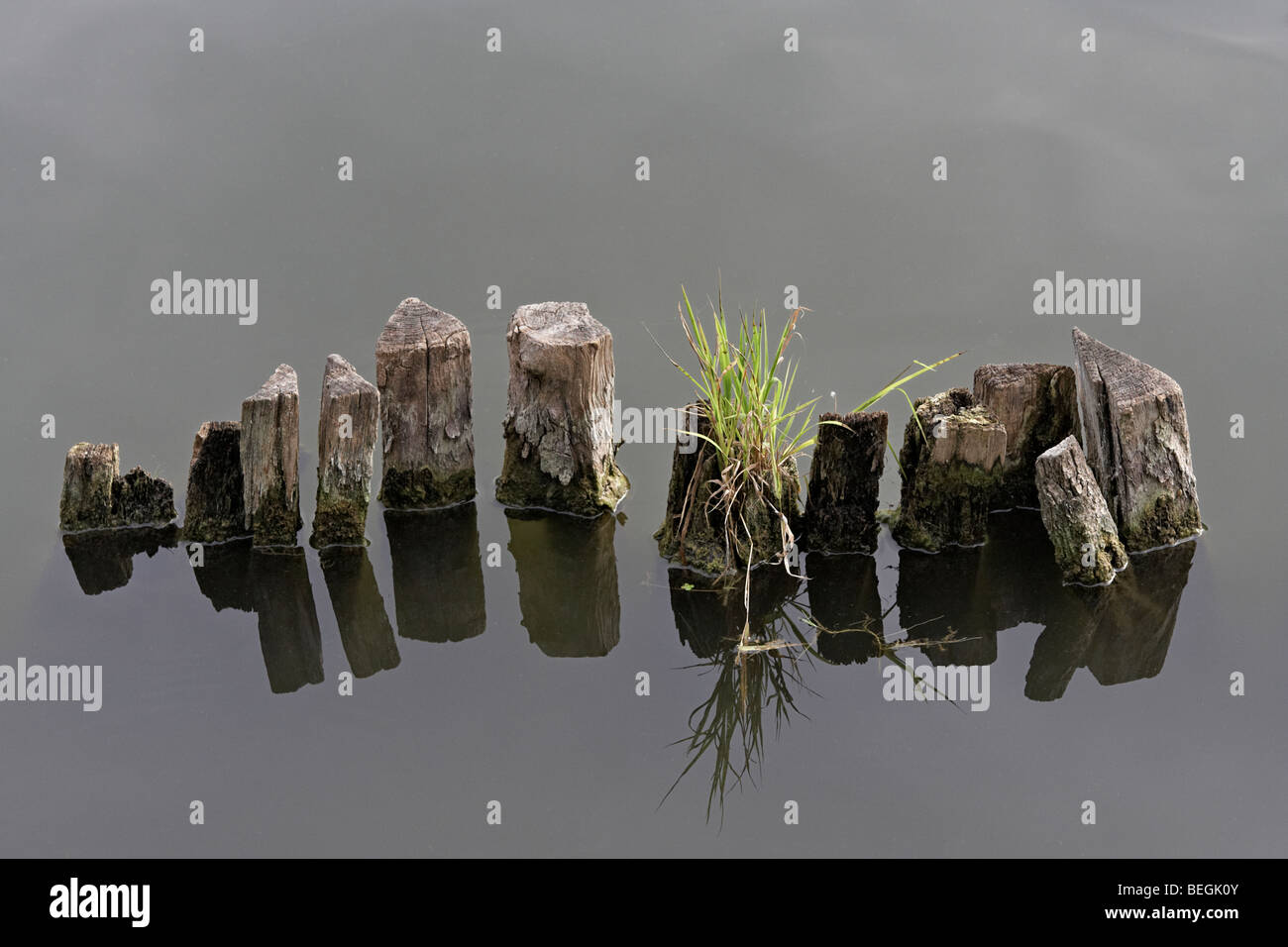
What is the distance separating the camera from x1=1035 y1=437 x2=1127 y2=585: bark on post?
7289 millimetres

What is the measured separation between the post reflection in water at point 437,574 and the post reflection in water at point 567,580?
0.22m

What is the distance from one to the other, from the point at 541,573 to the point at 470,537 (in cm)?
46

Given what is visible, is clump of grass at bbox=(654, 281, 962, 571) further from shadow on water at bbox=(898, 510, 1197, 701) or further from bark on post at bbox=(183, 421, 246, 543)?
bark on post at bbox=(183, 421, 246, 543)

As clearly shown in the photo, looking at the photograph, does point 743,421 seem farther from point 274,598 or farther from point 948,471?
point 274,598

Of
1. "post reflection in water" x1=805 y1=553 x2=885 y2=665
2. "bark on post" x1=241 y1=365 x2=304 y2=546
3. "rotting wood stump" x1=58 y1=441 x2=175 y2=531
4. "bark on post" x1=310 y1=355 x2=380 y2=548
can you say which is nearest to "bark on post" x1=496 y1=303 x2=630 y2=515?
"bark on post" x1=310 y1=355 x2=380 y2=548

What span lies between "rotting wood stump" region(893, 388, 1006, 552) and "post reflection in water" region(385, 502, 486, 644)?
209cm

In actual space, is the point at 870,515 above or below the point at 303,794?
above

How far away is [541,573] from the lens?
7.60 meters

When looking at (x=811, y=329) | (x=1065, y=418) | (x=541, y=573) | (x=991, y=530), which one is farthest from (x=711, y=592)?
(x=811, y=329)

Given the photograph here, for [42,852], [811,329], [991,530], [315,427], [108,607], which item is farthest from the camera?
[811,329]

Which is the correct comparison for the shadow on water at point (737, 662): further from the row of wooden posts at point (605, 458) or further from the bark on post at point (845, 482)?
the bark on post at point (845, 482)

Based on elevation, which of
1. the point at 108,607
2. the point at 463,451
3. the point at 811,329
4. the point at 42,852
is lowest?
the point at 42,852

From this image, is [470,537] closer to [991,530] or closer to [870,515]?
[870,515]

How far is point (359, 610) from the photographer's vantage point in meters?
7.37
